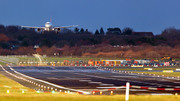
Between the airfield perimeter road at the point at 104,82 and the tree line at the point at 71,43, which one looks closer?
the airfield perimeter road at the point at 104,82

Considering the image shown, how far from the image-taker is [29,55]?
129 metres

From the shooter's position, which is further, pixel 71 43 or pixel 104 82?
pixel 71 43

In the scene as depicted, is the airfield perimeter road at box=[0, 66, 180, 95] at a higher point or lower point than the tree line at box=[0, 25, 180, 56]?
lower

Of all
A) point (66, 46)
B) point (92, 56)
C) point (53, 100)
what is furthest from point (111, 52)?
point (53, 100)

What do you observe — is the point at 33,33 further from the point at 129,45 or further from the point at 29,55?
the point at 129,45

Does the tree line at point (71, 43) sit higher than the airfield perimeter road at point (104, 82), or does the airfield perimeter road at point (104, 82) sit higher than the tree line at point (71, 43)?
the tree line at point (71, 43)

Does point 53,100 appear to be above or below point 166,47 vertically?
below

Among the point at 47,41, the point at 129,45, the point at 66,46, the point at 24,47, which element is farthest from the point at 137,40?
the point at 24,47

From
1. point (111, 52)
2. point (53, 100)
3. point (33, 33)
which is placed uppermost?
point (33, 33)

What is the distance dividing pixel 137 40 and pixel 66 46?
3346 centimetres

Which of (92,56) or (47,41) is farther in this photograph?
(47,41)

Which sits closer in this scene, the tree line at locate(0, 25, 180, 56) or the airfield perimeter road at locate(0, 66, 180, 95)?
the airfield perimeter road at locate(0, 66, 180, 95)

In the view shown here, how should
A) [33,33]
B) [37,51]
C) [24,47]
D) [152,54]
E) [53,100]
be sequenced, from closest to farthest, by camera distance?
[53,100] → [152,54] → [37,51] → [24,47] → [33,33]

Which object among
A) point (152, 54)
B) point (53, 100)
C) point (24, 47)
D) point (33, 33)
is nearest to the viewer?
point (53, 100)
